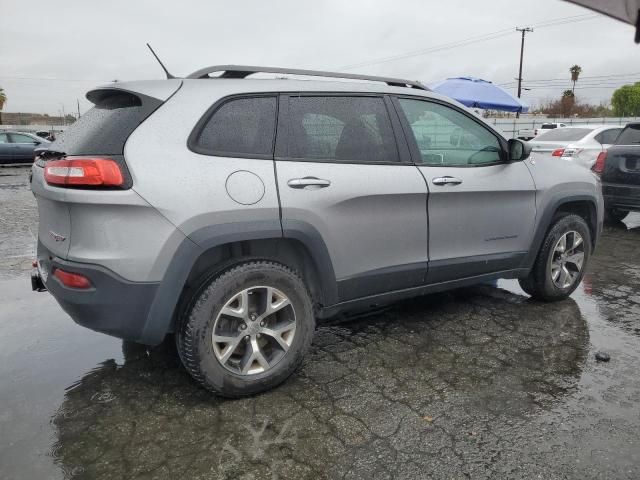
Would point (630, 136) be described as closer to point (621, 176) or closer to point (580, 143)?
point (580, 143)

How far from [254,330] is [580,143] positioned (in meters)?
9.23

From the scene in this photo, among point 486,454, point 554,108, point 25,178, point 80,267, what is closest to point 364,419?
point 486,454

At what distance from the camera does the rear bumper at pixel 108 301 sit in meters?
2.48

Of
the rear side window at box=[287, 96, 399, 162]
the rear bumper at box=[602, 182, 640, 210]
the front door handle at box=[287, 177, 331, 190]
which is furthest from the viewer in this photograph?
the rear bumper at box=[602, 182, 640, 210]

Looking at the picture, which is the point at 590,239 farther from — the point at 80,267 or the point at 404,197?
the point at 80,267

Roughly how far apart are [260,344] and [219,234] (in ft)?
2.32

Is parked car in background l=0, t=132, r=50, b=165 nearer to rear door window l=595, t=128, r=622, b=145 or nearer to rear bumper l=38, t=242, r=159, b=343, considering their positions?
rear door window l=595, t=128, r=622, b=145

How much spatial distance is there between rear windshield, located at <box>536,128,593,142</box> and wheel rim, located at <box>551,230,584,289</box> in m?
6.63

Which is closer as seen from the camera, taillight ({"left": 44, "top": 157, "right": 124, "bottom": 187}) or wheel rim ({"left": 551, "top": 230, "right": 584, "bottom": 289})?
taillight ({"left": 44, "top": 157, "right": 124, "bottom": 187})

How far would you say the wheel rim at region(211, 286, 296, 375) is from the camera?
273cm

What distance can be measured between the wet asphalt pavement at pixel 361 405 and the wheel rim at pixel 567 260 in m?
0.31

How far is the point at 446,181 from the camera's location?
346 centimetres

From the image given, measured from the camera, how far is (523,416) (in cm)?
267

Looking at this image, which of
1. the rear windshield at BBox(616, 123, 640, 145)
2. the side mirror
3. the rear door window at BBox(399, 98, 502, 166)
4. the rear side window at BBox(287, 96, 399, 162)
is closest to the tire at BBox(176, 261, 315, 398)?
the rear side window at BBox(287, 96, 399, 162)
